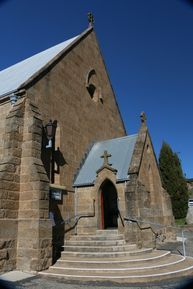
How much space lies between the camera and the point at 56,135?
14438 mm

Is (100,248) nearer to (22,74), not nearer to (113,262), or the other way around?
(113,262)

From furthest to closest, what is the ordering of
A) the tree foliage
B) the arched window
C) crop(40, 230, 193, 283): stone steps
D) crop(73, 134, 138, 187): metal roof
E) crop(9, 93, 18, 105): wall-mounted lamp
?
the tree foliage, the arched window, crop(73, 134, 138, 187): metal roof, crop(9, 93, 18, 105): wall-mounted lamp, crop(40, 230, 193, 283): stone steps

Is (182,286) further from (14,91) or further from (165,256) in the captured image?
(14,91)

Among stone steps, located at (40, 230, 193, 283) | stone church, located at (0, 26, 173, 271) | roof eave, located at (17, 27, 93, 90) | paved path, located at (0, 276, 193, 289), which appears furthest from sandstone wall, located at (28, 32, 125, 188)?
paved path, located at (0, 276, 193, 289)

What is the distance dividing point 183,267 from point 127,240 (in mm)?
2813

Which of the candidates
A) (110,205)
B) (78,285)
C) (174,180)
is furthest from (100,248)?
(174,180)

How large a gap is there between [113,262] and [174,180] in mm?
21397

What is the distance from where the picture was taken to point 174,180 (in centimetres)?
2984

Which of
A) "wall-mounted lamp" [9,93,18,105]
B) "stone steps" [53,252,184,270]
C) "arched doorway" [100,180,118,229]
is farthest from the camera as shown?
"arched doorway" [100,180,118,229]

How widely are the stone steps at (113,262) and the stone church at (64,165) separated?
0.62 metres

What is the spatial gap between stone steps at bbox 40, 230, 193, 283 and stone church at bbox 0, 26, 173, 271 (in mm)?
625

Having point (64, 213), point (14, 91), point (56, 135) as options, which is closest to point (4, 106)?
point (14, 91)

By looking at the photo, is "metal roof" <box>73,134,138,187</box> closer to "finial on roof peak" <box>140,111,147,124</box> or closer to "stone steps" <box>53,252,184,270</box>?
"finial on roof peak" <box>140,111,147,124</box>

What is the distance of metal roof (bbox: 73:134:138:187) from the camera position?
14227 mm
